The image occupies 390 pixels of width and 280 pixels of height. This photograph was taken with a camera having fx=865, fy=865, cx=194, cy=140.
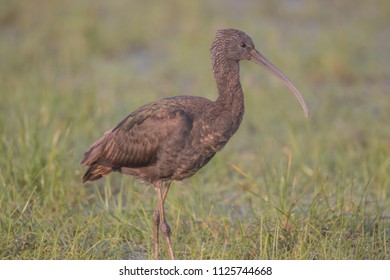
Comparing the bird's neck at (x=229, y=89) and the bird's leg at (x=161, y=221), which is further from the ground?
the bird's neck at (x=229, y=89)

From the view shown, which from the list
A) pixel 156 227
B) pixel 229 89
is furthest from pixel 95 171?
pixel 229 89

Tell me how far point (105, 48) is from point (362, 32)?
399 centimetres

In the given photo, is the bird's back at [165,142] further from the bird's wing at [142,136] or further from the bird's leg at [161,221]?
the bird's leg at [161,221]

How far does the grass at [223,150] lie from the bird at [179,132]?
449 millimetres

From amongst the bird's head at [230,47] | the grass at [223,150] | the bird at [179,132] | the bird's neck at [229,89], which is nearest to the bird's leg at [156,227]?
the bird at [179,132]

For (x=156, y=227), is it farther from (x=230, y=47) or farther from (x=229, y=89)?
(x=230, y=47)

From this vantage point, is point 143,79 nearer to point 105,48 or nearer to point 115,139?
point 105,48

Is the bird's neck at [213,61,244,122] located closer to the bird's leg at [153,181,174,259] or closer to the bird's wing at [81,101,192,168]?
the bird's wing at [81,101,192,168]

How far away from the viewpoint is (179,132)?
608 centimetres

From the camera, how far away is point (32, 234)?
641 cm

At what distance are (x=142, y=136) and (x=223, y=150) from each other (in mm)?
2529

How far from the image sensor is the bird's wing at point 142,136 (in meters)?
6.12

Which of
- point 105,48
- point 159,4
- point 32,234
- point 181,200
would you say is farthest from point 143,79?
point 32,234

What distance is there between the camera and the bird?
6.10m
